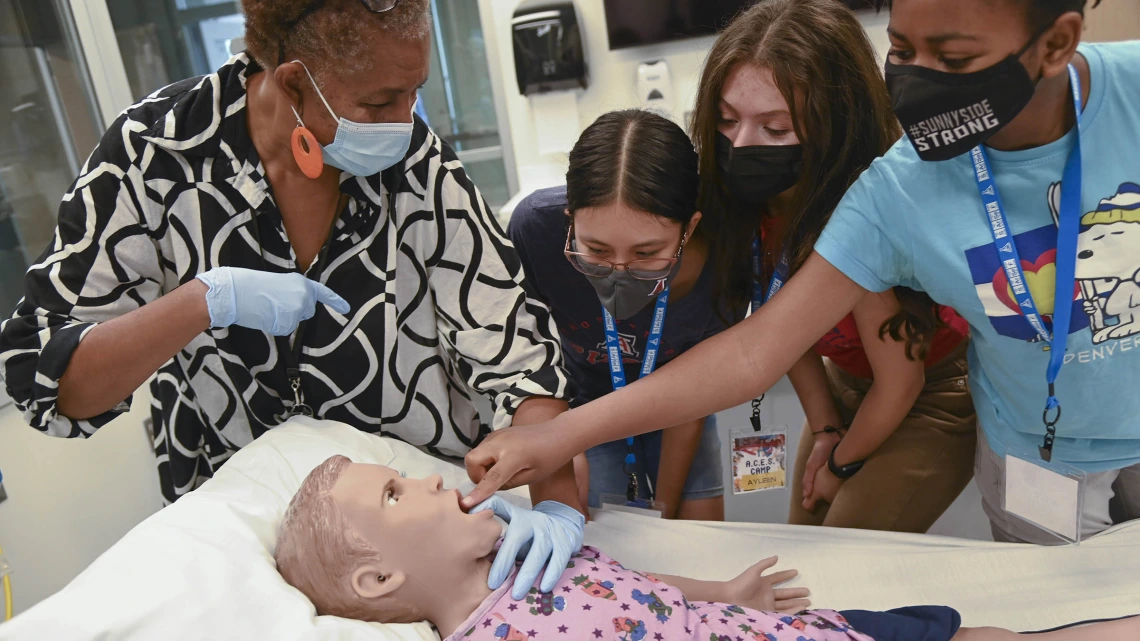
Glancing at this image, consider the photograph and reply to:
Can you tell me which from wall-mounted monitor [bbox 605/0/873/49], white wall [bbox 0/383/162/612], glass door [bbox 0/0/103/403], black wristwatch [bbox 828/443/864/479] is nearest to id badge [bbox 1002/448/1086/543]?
black wristwatch [bbox 828/443/864/479]

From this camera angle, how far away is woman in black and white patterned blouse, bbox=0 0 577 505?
125cm

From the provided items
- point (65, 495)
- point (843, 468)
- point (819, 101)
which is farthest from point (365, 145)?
point (65, 495)

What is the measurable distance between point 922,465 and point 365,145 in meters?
1.43

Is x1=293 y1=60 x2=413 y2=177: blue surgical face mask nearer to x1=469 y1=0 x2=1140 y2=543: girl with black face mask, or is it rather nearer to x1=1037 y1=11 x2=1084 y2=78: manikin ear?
x1=469 y1=0 x2=1140 y2=543: girl with black face mask

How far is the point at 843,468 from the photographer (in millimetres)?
1835

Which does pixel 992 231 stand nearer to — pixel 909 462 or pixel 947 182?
pixel 947 182

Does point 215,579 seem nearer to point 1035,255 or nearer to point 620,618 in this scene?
point 620,618

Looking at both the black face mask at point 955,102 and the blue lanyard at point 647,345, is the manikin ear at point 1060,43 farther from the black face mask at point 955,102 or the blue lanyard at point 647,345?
the blue lanyard at point 647,345

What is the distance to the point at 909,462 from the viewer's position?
1774mm

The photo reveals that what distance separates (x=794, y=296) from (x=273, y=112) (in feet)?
3.40

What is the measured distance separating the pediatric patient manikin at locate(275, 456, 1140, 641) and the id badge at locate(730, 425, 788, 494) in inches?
20.2

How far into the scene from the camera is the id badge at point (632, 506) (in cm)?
178

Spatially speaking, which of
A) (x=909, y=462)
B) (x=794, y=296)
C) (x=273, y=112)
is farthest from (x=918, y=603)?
(x=273, y=112)

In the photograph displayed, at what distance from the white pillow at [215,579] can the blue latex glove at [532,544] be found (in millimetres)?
163
